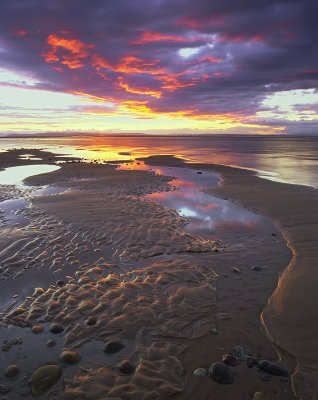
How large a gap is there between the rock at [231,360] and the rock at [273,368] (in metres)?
0.31

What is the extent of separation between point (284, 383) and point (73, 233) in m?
7.50

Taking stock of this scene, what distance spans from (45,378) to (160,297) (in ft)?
8.74

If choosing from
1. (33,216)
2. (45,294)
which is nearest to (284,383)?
(45,294)

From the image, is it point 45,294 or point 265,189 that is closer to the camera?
point 45,294

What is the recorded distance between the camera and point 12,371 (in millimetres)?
4262

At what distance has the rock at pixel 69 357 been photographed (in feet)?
14.7

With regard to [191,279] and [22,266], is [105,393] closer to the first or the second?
[191,279]

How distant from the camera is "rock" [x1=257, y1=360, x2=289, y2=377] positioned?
168 inches

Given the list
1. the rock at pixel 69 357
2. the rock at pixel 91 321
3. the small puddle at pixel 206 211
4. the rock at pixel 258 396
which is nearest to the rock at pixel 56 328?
the rock at pixel 91 321

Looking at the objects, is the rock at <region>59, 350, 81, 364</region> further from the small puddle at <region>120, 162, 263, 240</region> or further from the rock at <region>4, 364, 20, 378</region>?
the small puddle at <region>120, 162, 263, 240</region>

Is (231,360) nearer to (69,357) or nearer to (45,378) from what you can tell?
(69,357)

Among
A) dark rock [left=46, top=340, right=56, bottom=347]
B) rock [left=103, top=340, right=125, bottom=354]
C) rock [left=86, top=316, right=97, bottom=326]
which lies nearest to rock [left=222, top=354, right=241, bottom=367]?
rock [left=103, top=340, right=125, bottom=354]

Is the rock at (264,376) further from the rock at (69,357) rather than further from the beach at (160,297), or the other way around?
the rock at (69,357)

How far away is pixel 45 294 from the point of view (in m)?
6.32
